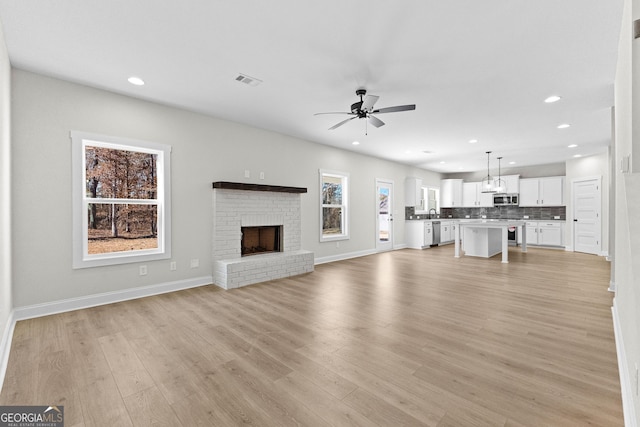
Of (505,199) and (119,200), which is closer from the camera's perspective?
(119,200)

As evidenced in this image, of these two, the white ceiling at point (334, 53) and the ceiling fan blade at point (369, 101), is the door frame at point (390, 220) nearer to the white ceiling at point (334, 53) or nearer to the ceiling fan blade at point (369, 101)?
the white ceiling at point (334, 53)

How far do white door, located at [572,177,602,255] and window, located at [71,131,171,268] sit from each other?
9.78m

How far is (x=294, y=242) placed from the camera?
226 inches

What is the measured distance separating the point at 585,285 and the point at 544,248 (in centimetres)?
509

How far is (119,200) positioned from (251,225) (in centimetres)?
195

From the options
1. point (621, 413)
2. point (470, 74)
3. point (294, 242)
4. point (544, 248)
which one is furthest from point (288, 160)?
point (544, 248)

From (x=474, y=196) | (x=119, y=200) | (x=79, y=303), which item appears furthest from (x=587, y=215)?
(x=79, y=303)

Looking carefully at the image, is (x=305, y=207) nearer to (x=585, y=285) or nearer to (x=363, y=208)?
(x=363, y=208)

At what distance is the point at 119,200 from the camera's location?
383 cm

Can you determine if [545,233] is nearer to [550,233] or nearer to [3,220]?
[550,233]

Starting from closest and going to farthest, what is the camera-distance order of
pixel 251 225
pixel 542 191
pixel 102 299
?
pixel 102 299 → pixel 251 225 → pixel 542 191

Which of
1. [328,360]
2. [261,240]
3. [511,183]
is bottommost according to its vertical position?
[328,360]

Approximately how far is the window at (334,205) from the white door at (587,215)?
633 cm

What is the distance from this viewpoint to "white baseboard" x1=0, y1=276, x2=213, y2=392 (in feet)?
7.90
